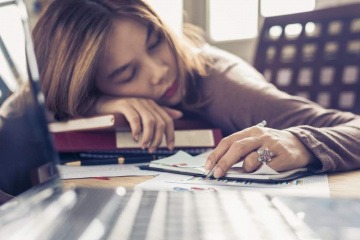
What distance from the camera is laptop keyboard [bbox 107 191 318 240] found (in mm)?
235

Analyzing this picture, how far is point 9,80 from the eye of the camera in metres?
0.35

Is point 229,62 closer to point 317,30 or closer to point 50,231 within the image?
point 317,30

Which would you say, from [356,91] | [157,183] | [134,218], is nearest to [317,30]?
[356,91]

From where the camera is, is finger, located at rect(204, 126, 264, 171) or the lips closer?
finger, located at rect(204, 126, 264, 171)

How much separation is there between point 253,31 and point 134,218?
78cm

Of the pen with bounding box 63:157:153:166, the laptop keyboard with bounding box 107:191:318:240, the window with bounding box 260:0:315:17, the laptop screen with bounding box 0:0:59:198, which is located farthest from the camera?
the window with bounding box 260:0:315:17

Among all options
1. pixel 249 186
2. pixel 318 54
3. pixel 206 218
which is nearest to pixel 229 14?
pixel 318 54

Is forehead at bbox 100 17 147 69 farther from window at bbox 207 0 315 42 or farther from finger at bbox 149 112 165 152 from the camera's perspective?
window at bbox 207 0 315 42

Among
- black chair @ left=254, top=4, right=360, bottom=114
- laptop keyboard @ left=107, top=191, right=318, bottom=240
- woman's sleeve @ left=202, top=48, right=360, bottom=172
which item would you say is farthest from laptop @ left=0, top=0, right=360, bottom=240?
black chair @ left=254, top=4, right=360, bottom=114

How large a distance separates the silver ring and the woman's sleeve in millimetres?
50

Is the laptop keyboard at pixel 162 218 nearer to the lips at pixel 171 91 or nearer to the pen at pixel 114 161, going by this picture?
the pen at pixel 114 161

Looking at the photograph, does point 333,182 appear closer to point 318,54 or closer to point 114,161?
point 114,161

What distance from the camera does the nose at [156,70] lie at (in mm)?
724

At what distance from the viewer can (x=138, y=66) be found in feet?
2.37
